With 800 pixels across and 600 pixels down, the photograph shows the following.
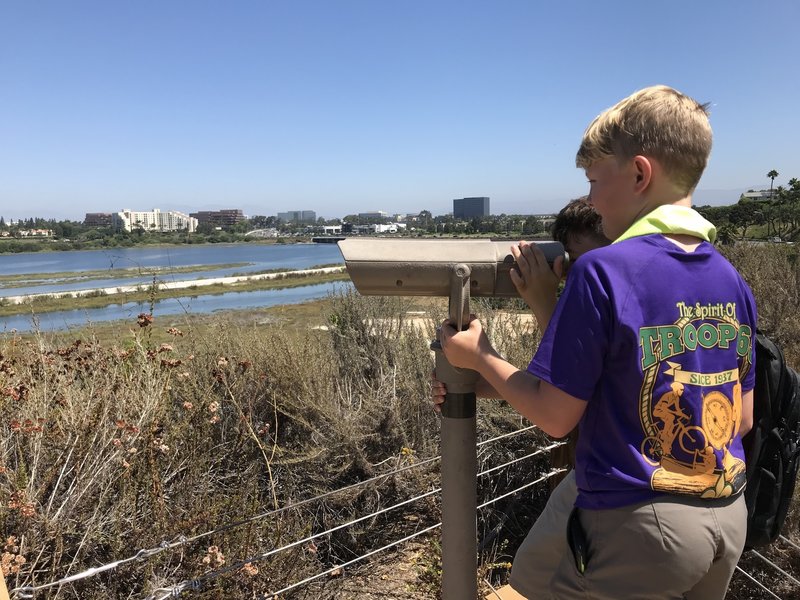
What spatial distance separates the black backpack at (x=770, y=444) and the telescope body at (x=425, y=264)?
0.58m

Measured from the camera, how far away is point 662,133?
1149 millimetres

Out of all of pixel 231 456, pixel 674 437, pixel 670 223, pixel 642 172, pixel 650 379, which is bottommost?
pixel 231 456

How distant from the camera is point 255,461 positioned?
3.23 metres

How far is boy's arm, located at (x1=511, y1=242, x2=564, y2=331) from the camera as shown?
4.31 feet

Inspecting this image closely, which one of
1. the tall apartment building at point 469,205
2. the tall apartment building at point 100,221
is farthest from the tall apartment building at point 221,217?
the tall apartment building at point 469,205

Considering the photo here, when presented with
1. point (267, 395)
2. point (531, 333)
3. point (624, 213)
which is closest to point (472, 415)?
point (624, 213)

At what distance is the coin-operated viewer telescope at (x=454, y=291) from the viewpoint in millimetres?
1289

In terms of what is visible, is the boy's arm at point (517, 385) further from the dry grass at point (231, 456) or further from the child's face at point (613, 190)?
the dry grass at point (231, 456)

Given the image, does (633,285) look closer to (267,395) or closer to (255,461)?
(255,461)

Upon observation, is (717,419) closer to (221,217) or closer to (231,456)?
(231,456)

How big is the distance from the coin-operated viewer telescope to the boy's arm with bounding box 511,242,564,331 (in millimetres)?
23

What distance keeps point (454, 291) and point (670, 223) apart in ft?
1.51

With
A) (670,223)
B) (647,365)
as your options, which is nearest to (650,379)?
(647,365)

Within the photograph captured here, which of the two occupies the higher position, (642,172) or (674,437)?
(642,172)
